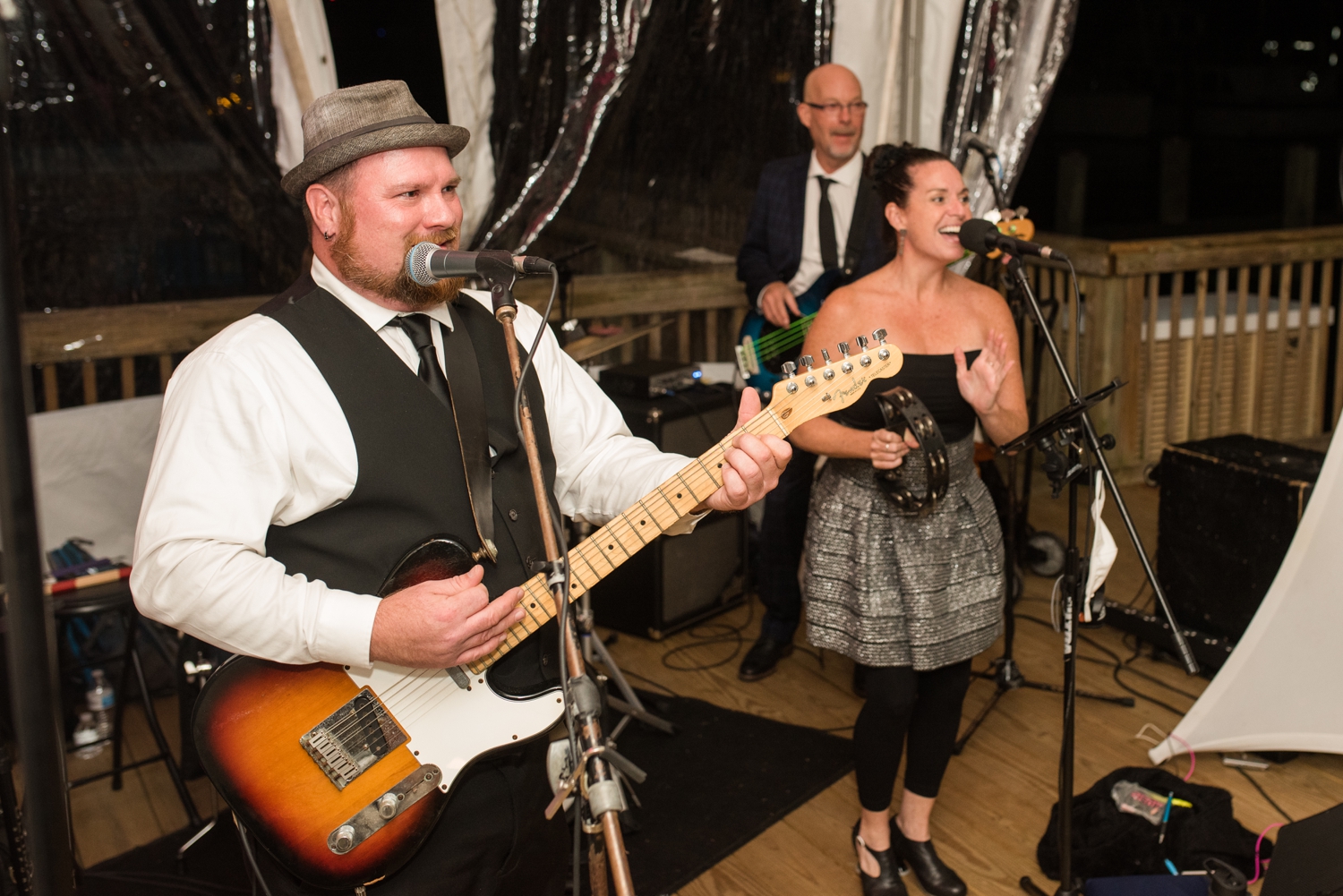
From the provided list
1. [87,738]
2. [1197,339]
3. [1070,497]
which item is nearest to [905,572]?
[1070,497]

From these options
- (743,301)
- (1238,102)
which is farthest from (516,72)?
(1238,102)

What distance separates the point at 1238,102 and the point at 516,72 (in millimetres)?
12191

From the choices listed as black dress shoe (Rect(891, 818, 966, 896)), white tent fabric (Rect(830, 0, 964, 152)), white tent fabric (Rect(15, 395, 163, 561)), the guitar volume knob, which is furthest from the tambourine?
white tent fabric (Rect(15, 395, 163, 561))

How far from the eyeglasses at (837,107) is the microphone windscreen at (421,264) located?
2.36 meters

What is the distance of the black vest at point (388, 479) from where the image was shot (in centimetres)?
159

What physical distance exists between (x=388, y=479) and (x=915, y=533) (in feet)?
3.95

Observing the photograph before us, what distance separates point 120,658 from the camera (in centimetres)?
289

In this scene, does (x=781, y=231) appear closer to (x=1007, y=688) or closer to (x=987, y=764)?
(x=1007, y=688)

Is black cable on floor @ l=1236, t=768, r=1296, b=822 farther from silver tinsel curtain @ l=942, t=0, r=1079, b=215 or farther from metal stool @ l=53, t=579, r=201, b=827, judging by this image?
metal stool @ l=53, t=579, r=201, b=827

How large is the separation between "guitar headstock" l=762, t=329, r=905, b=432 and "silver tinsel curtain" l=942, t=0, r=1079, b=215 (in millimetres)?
2438

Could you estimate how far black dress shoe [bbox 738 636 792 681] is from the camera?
11.6ft

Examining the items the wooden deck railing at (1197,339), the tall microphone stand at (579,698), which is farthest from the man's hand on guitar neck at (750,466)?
the wooden deck railing at (1197,339)

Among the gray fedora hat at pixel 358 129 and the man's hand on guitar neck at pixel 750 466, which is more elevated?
the gray fedora hat at pixel 358 129

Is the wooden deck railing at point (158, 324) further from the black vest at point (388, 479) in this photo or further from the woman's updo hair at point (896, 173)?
the black vest at point (388, 479)
